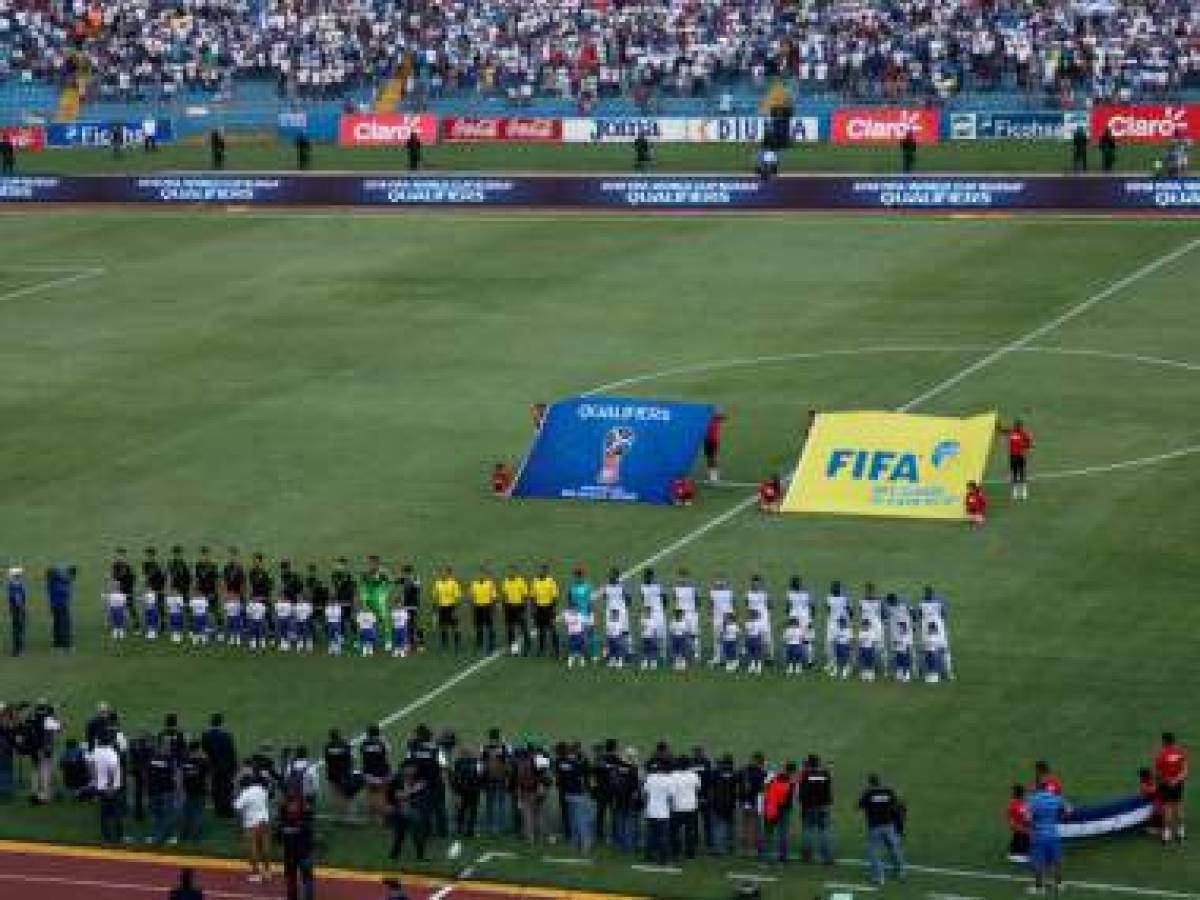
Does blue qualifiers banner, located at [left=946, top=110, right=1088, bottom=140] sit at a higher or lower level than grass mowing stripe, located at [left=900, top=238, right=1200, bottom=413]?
higher

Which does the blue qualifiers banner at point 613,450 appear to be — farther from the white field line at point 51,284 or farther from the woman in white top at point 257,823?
the white field line at point 51,284

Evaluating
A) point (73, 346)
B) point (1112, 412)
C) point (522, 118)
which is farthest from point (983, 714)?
point (522, 118)

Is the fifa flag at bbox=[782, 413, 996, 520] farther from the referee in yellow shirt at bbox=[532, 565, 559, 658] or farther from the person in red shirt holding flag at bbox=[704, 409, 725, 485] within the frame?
the referee in yellow shirt at bbox=[532, 565, 559, 658]

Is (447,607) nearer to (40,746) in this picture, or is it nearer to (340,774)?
(340,774)

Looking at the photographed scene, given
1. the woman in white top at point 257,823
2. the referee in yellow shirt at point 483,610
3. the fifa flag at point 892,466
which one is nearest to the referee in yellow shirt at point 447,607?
the referee in yellow shirt at point 483,610

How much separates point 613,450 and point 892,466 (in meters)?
5.22

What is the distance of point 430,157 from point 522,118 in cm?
542

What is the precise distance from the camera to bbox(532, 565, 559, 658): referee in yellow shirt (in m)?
44.4

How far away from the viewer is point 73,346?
68.7 metres

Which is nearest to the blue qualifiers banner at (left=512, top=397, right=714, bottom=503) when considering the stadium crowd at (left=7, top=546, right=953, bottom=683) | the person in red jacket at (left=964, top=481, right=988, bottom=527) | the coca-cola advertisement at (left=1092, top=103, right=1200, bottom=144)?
the stadium crowd at (left=7, top=546, right=953, bottom=683)

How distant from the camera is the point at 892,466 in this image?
51.5 meters

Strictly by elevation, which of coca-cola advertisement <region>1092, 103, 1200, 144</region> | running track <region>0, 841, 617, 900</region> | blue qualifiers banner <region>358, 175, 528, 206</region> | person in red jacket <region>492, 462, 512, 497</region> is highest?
coca-cola advertisement <region>1092, 103, 1200, 144</region>

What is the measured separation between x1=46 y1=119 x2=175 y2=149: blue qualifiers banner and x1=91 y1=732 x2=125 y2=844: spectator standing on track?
217 ft

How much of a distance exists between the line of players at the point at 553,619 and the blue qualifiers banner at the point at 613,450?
18.2ft
